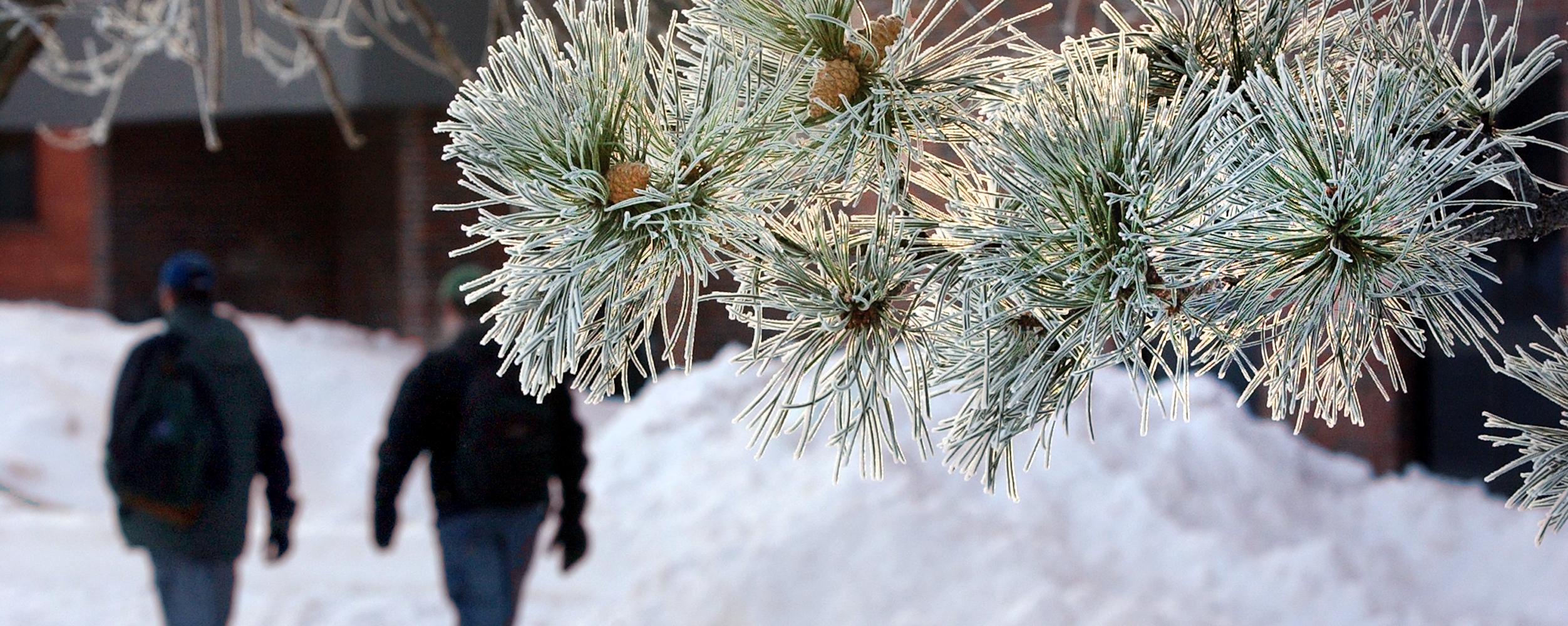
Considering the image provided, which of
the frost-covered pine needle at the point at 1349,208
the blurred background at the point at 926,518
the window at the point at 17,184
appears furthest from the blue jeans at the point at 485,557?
the window at the point at 17,184

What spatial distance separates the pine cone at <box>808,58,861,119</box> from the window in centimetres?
1743

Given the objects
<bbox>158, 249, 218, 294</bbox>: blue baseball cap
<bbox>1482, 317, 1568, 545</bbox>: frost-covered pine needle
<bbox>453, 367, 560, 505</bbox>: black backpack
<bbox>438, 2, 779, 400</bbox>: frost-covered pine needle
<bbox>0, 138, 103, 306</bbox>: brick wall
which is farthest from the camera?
<bbox>0, 138, 103, 306</bbox>: brick wall

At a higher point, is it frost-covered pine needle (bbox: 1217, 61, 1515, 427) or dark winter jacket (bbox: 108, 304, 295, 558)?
frost-covered pine needle (bbox: 1217, 61, 1515, 427)

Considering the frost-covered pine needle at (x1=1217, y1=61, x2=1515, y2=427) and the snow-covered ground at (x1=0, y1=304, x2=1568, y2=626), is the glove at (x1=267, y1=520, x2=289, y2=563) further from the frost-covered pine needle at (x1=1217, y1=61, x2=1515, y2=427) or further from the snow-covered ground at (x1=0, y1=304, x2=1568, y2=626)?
the frost-covered pine needle at (x1=1217, y1=61, x2=1515, y2=427)

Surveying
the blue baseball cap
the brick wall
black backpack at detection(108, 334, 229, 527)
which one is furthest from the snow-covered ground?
the brick wall

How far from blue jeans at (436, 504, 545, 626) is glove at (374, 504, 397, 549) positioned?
153 mm

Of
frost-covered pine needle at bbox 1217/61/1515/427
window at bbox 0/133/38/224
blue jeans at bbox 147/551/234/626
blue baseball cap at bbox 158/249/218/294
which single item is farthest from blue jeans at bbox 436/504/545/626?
window at bbox 0/133/38/224

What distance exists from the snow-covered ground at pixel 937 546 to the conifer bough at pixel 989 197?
11.7 feet

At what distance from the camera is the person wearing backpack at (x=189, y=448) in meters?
4.48

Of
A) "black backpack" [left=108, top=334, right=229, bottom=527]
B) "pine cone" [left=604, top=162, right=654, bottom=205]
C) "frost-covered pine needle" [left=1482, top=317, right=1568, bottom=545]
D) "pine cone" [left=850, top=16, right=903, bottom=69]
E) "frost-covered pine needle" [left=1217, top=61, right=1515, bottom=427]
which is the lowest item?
"black backpack" [left=108, top=334, right=229, bottom=527]

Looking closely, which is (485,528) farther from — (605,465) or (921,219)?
(921,219)

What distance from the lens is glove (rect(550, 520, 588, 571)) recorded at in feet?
15.8

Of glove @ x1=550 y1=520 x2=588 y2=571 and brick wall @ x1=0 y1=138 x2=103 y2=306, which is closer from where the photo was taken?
glove @ x1=550 y1=520 x2=588 y2=571

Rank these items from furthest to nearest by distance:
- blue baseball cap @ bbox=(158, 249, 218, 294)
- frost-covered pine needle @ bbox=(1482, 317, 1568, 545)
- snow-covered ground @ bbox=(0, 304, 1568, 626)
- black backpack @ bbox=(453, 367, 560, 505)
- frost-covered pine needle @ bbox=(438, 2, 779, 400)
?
snow-covered ground @ bbox=(0, 304, 1568, 626) → blue baseball cap @ bbox=(158, 249, 218, 294) → black backpack @ bbox=(453, 367, 560, 505) → frost-covered pine needle @ bbox=(1482, 317, 1568, 545) → frost-covered pine needle @ bbox=(438, 2, 779, 400)
